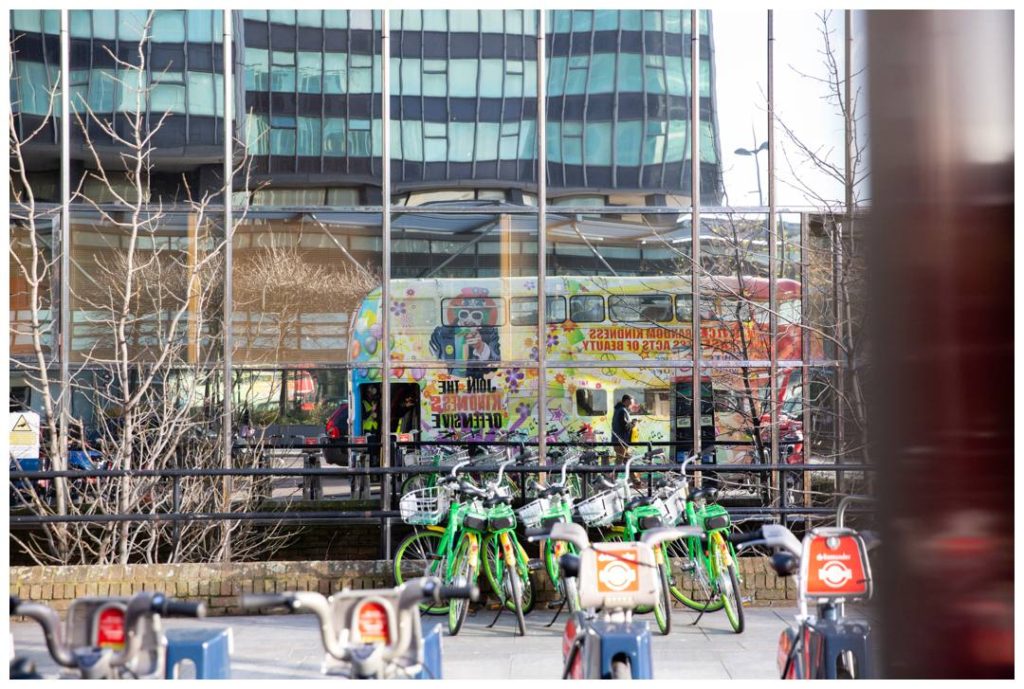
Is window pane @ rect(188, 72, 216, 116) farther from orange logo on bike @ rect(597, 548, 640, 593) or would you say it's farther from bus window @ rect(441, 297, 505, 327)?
orange logo on bike @ rect(597, 548, 640, 593)

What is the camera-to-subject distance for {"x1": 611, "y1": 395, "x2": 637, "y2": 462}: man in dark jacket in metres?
11.4

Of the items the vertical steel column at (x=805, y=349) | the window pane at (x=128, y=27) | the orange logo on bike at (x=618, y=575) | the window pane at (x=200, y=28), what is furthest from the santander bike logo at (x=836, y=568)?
the window pane at (x=128, y=27)

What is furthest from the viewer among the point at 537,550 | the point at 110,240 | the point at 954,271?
the point at 110,240

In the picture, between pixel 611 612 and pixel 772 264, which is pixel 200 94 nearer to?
pixel 772 264

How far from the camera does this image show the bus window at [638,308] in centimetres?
1132

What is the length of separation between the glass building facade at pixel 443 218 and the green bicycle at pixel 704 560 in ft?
14.2

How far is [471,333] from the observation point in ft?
37.3

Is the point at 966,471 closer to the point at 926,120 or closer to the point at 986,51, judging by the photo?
the point at 926,120

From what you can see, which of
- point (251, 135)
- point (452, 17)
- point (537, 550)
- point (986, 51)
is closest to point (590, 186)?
point (452, 17)

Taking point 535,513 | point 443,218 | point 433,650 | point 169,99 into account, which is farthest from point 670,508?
point 169,99

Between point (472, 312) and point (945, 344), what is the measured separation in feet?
31.8

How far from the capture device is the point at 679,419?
1134 centimetres

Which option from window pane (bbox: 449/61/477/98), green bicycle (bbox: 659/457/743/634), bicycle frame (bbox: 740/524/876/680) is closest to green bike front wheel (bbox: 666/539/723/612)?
green bicycle (bbox: 659/457/743/634)

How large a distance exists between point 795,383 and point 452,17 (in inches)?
208
